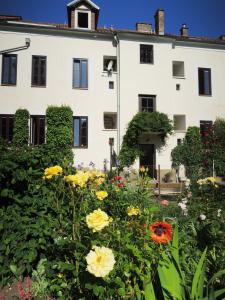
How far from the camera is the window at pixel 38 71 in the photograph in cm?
1788

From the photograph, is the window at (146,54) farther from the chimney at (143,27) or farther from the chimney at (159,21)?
the chimney at (143,27)

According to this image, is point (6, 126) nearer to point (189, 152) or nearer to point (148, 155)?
point (148, 155)

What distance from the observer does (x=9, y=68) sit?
17.7m

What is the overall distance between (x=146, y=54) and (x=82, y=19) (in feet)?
17.2

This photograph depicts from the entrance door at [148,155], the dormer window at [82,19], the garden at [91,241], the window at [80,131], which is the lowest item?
the garden at [91,241]

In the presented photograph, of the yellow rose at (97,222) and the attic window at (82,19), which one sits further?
the attic window at (82,19)

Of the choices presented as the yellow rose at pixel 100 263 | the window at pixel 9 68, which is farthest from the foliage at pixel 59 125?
the yellow rose at pixel 100 263

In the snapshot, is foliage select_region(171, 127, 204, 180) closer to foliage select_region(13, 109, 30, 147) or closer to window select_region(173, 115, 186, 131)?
window select_region(173, 115, 186, 131)

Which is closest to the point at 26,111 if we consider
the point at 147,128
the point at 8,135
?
the point at 8,135

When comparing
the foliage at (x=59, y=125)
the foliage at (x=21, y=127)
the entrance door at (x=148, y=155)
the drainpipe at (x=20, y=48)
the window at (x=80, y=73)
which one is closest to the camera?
the foliage at (x=21, y=127)

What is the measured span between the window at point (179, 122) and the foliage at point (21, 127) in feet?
35.1

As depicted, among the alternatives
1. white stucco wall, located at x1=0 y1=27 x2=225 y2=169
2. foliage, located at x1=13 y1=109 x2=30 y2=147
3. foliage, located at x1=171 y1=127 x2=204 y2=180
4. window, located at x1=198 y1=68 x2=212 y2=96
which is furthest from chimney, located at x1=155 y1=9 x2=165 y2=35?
foliage, located at x1=13 y1=109 x2=30 y2=147

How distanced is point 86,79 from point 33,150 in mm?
15239

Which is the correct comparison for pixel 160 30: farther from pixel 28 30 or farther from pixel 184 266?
pixel 184 266
